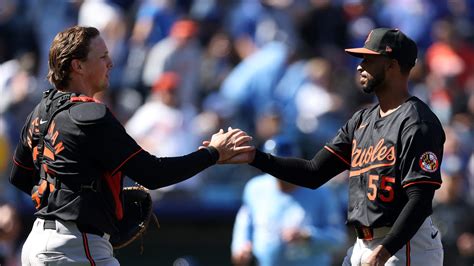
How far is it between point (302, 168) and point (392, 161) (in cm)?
79

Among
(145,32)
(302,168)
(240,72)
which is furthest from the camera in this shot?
(145,32)

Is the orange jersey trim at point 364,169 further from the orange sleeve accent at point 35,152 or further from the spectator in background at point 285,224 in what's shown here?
the spectator in background at point 285,224

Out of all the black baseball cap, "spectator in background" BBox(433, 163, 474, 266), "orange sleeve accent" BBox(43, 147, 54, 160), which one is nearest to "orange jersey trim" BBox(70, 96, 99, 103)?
"orange sleeve accent" BBox(43, 147, 54, 160)

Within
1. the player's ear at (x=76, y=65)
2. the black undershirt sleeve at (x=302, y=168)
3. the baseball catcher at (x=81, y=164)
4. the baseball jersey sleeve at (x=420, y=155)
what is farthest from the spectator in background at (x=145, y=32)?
the baseball jersey sleeve at (x=420, y=155)

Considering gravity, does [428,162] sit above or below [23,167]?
above

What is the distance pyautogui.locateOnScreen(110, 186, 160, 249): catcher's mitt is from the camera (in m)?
5.47

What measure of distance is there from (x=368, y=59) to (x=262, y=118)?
5367 millimetres

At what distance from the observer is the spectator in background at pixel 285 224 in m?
7.79

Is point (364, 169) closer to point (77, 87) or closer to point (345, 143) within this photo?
point (345, 143)

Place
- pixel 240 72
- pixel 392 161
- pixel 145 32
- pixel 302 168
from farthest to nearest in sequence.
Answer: pixel 145 32
pixel 240 72
pixel 302 168
pixel 392 161

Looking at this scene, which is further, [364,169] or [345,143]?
[345,143]

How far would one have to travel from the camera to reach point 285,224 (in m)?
7.89

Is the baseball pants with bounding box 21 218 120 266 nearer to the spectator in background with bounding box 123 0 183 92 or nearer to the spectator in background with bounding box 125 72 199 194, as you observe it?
the spectator in background with bounding box 125 72 199 194

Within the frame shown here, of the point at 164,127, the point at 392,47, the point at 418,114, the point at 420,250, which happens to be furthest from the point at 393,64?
the point at 164,127
